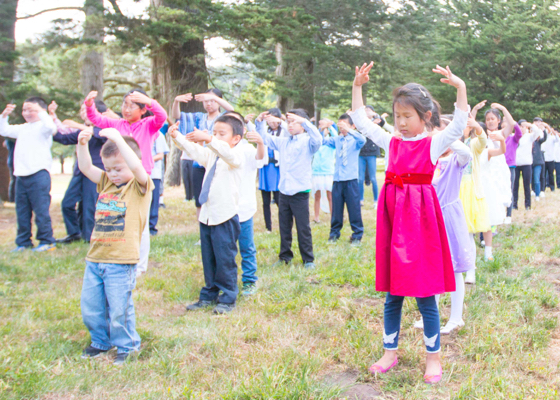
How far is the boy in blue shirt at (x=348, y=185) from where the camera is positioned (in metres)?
7.41

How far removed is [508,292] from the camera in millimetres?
4570

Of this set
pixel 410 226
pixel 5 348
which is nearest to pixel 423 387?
pixel 410 226

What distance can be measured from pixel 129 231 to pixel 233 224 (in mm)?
1239

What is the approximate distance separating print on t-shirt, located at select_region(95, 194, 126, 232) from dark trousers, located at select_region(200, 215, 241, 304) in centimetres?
115

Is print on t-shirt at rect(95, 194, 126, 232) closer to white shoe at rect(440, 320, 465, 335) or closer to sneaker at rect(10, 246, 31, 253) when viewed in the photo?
white shoe at rect(440, 320, 465, 335)

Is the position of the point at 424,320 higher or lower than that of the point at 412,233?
lower

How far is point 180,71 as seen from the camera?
12.1 meters

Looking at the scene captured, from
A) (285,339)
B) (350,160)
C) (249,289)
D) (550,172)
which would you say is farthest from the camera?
(550,172)

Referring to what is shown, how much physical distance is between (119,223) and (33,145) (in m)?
4.42

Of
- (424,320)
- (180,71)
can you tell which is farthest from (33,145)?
(424,320)

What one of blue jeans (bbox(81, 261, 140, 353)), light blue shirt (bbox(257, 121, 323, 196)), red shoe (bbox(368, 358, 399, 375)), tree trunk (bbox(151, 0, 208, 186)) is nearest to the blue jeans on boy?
red shoe (bbox(368, 358, 399, 375))

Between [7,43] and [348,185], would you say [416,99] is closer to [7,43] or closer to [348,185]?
[348,185]

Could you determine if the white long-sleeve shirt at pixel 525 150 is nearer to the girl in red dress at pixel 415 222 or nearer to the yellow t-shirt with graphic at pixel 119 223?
the girl in red dress at pixel 415 222

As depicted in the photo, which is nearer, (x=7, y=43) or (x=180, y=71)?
(x=7, y=43)
